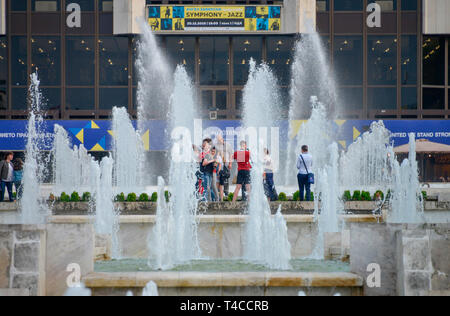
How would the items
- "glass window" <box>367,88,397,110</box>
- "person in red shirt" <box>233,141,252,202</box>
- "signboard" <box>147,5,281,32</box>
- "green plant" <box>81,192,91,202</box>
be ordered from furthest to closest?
1. "glass window" <box>367,88,397,110</box>
2. "signboard" <box>147,5,281,32</box>
3. "green plant" <box>81,192,91,202</box>
4. "person in red shirt" <box>233,141,252,202</box>

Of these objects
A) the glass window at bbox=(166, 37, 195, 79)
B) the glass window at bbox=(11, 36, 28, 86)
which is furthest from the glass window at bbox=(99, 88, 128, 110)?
the glass window at bbox=(11, 36, 28, 86)

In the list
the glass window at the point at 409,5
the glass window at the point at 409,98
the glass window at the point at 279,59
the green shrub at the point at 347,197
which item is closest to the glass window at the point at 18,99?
the glass window at the point at 279,59

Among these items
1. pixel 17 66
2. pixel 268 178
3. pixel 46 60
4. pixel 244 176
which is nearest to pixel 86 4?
pixel 46 60

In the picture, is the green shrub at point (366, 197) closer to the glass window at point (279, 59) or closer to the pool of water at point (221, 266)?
the pool of water at point (221, 266)

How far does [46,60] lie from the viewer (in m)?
29.2

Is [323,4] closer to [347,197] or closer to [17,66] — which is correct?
[17,66]

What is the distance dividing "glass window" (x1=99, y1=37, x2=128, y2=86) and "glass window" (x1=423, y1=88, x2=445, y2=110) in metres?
13.9

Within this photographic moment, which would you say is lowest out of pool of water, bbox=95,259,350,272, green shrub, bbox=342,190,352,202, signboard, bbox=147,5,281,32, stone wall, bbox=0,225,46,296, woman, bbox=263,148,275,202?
pool of water, bbox=95,259,350,272

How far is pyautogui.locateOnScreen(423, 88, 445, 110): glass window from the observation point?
29.7 meters

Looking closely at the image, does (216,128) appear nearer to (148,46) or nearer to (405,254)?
(148,46)

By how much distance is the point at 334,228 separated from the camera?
9.86 metres

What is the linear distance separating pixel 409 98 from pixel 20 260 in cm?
2607

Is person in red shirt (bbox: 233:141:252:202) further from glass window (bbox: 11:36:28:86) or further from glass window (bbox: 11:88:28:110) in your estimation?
glass window (bbox: 11:36:28:86)
